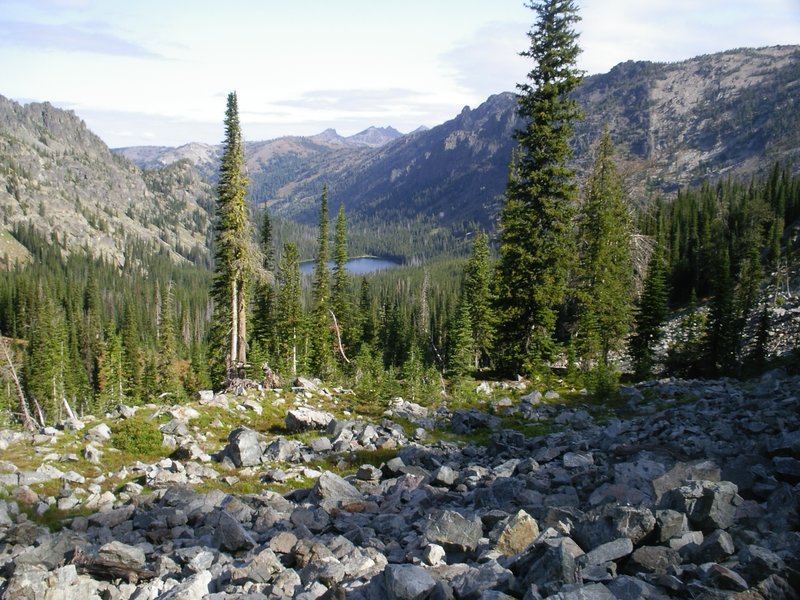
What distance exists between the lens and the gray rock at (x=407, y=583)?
241 inches

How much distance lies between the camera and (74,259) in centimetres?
19812

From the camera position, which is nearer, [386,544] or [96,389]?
[386,544]

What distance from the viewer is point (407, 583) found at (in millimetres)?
6215

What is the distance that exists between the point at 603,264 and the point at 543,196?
10.7 meters

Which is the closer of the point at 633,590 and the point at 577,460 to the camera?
the point at 633,590

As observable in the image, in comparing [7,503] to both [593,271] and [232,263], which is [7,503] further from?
[593,271]

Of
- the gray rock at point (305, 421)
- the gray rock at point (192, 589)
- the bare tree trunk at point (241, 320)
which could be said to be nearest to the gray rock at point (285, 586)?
the gray rock at point (192, 589)

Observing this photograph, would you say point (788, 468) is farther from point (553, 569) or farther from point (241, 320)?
point (241, 320)

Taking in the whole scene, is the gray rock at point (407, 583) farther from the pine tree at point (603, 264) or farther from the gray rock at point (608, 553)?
the pine tree at point (603, 264)

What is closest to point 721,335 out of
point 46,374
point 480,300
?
point 480,300

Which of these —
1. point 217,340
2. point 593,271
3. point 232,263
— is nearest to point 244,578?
point 232,263

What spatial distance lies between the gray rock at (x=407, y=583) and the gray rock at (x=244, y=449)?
9.95m

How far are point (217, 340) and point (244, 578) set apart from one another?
3389cm

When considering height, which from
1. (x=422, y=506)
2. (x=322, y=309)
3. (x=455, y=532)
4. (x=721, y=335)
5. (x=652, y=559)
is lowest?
(x=322, y=309)
